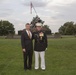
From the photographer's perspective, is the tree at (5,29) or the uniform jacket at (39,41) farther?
the tree at (5,29)

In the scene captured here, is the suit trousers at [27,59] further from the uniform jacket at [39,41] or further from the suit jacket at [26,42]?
the uniform jacket at [39,41]

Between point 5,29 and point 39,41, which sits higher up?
point 39,41

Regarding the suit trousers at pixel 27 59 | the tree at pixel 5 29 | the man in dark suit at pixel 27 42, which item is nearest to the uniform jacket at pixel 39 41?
the man in dark suit at pixel 27 42

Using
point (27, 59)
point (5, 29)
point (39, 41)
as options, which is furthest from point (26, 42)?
point (5, 29)

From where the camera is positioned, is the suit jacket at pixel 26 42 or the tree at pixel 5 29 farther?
the tree at pixel 5 29

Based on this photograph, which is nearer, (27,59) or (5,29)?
(27,59)

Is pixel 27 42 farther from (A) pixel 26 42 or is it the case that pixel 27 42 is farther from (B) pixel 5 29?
(B) pixel 5 29

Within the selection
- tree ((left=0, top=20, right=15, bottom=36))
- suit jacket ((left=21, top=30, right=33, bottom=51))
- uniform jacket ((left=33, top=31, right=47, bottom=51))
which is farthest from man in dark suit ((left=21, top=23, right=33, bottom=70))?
tree ((left=0, top=20, right=15, bottom=36))

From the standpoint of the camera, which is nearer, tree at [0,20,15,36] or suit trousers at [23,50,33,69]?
suit trousers at [23,50,33,69]

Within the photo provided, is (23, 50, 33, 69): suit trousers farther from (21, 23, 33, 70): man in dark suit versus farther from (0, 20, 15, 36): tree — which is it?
(0, 20, 15, 36): tree

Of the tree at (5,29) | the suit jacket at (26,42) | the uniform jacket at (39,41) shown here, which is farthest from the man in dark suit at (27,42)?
the tree at (5,29)

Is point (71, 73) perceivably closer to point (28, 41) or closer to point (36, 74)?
point (36, 74)

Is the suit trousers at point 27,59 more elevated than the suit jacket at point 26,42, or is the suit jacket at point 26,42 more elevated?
the suit jacket at point 26,42

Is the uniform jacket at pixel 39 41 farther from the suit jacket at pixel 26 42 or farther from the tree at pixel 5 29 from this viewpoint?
the tree at pixel 5 29
